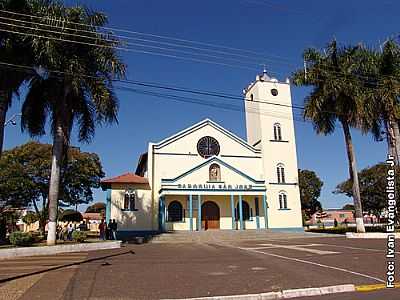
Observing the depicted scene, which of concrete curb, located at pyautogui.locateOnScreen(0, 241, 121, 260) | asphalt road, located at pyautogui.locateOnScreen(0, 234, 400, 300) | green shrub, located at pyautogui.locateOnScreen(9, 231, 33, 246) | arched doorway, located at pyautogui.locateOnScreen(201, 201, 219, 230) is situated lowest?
asphalt road, located at pyautogui.locateOnScreen(0, 234, 400, 300)

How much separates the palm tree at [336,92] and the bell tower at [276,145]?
8.84 meters

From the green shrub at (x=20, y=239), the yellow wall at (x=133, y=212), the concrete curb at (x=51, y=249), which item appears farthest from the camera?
the yellow wall at (x=133, y=212)

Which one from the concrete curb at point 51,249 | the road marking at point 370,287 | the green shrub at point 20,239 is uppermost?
the green shrub at point 20,239

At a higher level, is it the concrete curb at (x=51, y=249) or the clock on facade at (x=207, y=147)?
the clock on facade at (x=207, y=147)

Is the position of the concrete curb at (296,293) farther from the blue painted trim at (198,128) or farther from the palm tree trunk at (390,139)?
the blue painted trim at (198,128)

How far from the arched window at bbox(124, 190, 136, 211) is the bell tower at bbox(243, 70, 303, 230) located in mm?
11645

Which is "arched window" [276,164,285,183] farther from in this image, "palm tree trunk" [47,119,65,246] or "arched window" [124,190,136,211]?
"palm tree trunk" [47,119,65,246]

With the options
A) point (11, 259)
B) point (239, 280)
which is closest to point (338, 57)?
point (239, 280)

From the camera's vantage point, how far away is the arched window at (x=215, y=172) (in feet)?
112

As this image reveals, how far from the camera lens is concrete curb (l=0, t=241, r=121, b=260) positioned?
54.2 feet

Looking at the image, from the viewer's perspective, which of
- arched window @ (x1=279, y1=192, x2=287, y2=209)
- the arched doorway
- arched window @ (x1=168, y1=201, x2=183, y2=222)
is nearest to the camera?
arched window @ (x1=168, y1=201, x2=183, y2=222)

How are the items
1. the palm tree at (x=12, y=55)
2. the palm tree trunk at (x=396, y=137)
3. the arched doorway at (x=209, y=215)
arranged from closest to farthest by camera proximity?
the palm tree at (x=12, y=55), the palm tree trunk at (x=396, y=137), the arched doorway at (x=209, y=215)

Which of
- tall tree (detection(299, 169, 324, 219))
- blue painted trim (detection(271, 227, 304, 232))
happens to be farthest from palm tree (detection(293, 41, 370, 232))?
tall tree (detection(299, 169, 324, 219))

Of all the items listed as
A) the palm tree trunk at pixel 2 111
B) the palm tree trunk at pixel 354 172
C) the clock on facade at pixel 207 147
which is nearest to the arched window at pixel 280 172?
the clock on facade at pixel 207 147
